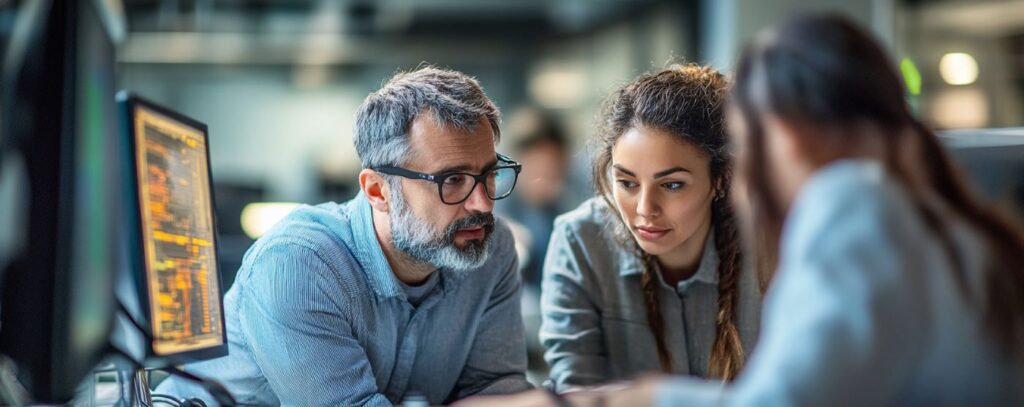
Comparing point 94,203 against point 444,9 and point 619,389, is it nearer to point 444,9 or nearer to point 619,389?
point 619,389

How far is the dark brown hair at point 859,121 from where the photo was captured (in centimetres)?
93

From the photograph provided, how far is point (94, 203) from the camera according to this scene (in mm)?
1142

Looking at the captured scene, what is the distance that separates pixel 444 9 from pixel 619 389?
7718 mm

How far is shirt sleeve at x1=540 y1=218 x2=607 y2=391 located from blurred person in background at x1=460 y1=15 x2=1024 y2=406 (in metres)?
0.86

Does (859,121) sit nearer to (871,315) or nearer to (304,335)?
(871,315)

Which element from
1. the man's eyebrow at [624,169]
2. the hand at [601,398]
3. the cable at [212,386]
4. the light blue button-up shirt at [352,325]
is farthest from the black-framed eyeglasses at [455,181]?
the hand at [601,398]

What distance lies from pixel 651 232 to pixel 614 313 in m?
0.19

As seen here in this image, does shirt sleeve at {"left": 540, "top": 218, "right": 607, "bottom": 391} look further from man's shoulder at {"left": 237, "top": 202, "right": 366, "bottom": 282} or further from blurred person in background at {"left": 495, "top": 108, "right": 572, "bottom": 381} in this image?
blurred person in background at {"left": 495, "top": 108, "right": 572, "bottom": 381}

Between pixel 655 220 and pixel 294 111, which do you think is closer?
pixel 655 220

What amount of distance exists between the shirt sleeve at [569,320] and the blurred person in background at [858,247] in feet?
2.84

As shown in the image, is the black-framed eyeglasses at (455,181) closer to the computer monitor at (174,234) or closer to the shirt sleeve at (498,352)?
the shirt sleeve at (498,352)

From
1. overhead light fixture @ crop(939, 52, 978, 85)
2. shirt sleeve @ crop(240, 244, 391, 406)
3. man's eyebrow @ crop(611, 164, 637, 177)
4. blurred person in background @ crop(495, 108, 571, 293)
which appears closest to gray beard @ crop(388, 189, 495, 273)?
shirt sleeve @ crop(240, 244, 391, 406)

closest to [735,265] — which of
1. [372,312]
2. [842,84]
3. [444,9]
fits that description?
[372,312]

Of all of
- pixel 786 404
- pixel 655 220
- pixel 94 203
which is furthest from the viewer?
pixel 655 220
